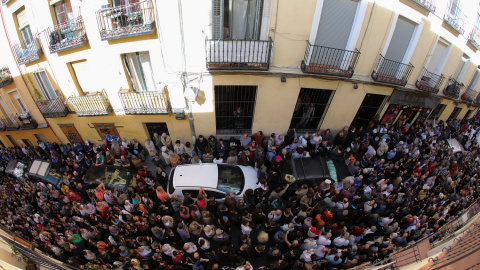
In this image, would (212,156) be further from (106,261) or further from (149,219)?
(106,261)

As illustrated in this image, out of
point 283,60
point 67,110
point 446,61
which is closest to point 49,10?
point 67,110

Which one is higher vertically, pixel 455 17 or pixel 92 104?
pixel 455 17

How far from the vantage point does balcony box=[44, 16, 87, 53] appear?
759cm

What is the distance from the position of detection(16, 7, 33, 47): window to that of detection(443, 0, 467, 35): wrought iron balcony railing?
17.3m

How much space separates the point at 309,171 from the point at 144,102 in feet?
22.2

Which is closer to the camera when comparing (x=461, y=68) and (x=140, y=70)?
(x=140, y=70)

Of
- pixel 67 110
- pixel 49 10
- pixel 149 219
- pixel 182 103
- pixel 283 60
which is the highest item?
pixel 49 10

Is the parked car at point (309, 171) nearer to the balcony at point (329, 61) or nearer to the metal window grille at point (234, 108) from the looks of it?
the metal window grille at point (234, 108)

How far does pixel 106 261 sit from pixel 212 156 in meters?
4.54

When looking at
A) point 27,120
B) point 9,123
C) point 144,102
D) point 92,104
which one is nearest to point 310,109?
point 144,102

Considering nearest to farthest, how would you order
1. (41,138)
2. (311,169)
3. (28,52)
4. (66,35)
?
(311,169) → (66,35) → (28,52) → (41,138)

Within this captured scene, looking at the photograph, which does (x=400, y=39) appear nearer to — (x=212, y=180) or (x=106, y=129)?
(x=212, y=180)

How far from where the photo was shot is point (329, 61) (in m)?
7.69

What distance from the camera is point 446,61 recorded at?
32.6ft
